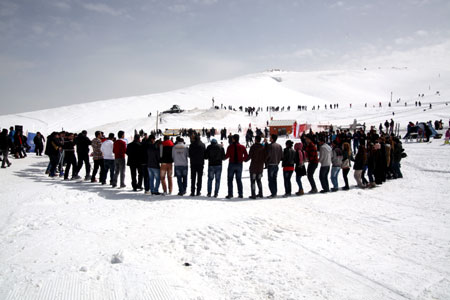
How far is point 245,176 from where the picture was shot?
530 inches

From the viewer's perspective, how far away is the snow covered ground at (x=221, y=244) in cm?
348

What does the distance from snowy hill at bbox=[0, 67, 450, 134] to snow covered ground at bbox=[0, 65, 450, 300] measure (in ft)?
127

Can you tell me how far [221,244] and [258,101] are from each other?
81.7m

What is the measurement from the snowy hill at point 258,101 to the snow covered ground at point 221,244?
38703 mm

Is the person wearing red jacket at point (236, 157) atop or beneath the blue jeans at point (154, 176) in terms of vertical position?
atop

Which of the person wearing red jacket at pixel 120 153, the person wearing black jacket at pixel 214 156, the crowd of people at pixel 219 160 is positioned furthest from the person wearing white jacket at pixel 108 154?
the person wearing black jacket at pixel 214 156

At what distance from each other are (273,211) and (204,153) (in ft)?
9.16

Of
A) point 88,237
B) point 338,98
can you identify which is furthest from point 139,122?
point 338,98

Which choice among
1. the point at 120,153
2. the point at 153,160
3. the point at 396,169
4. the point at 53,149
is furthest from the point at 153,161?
the point at 396,169

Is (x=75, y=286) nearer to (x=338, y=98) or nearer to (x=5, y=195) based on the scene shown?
(x=5, y=195)

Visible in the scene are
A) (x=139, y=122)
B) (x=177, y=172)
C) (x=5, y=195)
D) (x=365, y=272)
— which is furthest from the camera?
(x=139, y=122)

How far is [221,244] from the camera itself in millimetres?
4695

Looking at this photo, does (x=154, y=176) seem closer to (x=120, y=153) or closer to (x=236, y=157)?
(x=120, y=153)

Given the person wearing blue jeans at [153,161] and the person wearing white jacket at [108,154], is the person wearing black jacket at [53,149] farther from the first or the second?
the person wearing blue jeans at [153,161]
